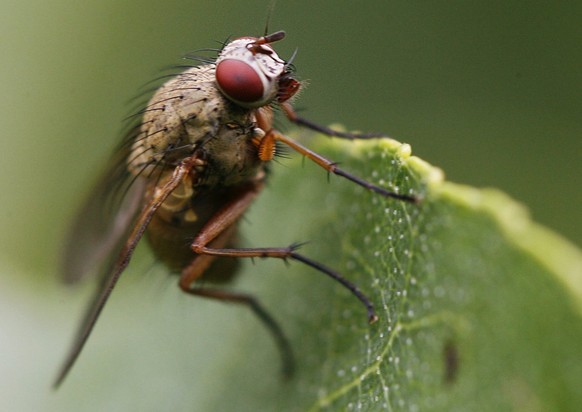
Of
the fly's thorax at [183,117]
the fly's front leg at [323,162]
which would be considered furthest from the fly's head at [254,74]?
the fly's front leg at [323,162]

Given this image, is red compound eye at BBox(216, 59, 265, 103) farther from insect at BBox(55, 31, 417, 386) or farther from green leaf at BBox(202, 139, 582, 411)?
green leaf at BBox(202, 139, 582, 411)

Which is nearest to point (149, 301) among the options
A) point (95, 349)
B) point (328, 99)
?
point (95, 349)

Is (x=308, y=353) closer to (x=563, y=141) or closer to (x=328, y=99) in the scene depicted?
(x=328, y=99)

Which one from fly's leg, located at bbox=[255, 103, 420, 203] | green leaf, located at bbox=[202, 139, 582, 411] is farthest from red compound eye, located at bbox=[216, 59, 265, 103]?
green leaf, located at bbox=[202, 139, 582, 411]

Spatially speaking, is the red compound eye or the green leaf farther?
the red compound eye

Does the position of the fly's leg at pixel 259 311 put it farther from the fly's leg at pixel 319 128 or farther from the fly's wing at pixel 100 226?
the fly's leg at pixel 319 128

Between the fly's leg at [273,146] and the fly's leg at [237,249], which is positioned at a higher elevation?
the fly's leg at [273,146]
